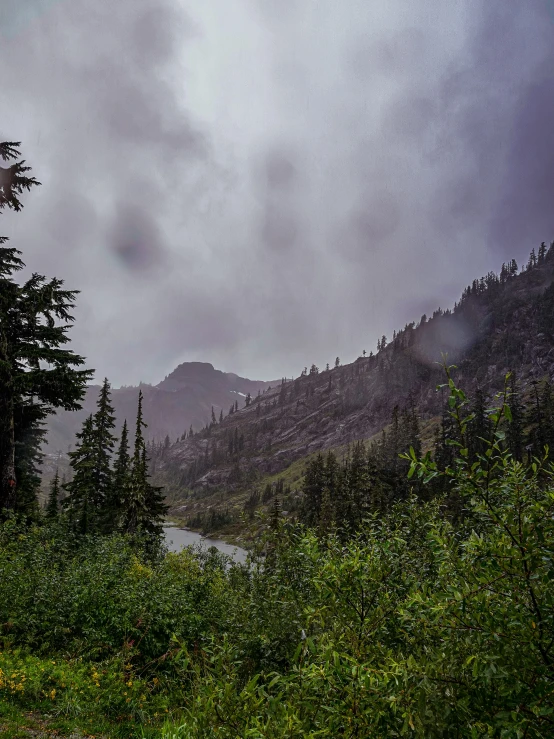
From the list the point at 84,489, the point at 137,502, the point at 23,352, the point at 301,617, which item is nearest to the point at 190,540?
the point at 84,489

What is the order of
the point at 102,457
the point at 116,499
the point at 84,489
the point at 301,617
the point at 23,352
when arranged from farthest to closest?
the point at 116,499 → the point at 102,457 → the point at 84,489 → the point at 23,352 → the point at 301,617

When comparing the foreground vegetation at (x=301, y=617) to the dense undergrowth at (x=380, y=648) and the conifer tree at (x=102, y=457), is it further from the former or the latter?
the conifer tree at (x=102, y=457)

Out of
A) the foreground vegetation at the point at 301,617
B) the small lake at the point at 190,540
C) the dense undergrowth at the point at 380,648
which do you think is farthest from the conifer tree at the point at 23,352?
the small lake at the point at 190,540

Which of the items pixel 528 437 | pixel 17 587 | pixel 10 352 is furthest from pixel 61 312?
pixel 528 437

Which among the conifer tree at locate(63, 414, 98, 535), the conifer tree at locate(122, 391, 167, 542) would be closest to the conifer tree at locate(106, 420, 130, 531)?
the conifer tree at locate(122, 391, 167, 542)

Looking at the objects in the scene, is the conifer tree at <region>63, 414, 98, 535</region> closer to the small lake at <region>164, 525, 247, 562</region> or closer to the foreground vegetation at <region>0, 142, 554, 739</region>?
the foreground vegetation at <region>0, 142, 554, 739</region>

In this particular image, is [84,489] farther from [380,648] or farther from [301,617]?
[380,648]

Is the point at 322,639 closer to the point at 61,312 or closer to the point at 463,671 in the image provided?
the point at 463,671

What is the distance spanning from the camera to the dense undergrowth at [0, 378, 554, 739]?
9.98 feet

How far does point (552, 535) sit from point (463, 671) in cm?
136

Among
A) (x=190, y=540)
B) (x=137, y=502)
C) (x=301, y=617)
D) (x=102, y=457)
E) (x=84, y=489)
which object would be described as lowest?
(x=190, y=540)

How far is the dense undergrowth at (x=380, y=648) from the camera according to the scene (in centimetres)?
304

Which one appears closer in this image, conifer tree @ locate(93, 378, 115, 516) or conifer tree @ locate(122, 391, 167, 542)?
conifer tree @ locate(122, 391, 167, 542)

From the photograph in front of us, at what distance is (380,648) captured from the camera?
13.2ft
